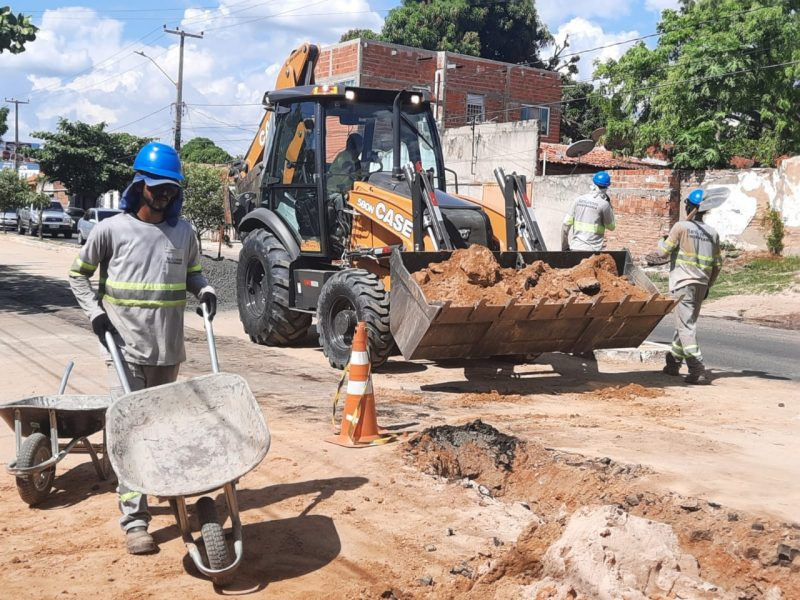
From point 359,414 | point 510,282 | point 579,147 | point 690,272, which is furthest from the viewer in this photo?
point 579,147

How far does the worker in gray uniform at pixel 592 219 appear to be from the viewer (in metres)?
10.5

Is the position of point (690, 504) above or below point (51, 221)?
A: below

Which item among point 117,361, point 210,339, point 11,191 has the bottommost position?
point 117,361

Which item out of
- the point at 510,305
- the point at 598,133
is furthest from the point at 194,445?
the point at 598,133

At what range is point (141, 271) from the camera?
5121mm

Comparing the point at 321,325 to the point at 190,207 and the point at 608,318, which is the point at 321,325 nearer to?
the point at 608,318

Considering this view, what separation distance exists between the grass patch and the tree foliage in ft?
113

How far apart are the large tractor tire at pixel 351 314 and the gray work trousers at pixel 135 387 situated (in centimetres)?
395

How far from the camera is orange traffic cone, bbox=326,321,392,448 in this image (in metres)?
6.63

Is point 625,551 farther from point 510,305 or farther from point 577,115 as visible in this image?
point 577,115

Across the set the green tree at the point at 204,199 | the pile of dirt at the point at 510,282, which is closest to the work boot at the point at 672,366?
the pile of dirt at the point at 510,282

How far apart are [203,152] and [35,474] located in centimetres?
6267

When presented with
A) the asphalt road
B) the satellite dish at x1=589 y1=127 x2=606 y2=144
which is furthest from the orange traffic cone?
the satellite dish at x1=589 y1=127 x2=606 y2=144

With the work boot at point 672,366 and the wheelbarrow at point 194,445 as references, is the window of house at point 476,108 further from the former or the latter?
the wheelbarrow at point 194,445
